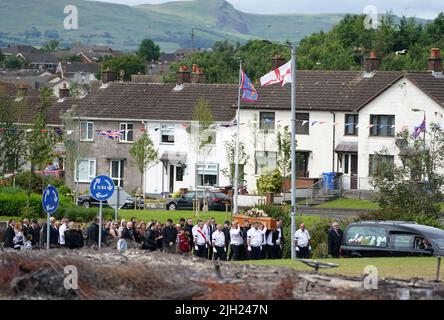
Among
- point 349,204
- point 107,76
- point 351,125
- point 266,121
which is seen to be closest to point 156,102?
point 107,76

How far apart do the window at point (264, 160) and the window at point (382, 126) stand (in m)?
6.16

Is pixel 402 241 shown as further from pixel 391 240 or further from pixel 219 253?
pixel 219 253

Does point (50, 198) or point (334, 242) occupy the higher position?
point (50, 198)

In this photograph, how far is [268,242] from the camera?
3766cm

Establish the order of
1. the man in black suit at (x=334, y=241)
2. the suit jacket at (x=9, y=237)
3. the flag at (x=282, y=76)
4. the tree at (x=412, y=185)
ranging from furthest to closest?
the tree at (x=412, y=185)
the flag at (x=282, y=76)
the man in black suit at (x=334, y=241)
the suit jacket at (x=9, y=237)

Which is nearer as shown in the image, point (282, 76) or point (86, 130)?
point (282, 76)

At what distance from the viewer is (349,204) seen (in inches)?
2544

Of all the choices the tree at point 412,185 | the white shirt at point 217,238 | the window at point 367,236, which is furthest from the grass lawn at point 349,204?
the window at point 367,236

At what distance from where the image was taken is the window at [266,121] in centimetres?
7256

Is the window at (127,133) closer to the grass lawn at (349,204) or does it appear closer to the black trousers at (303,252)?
the grass lawn at (349,204)

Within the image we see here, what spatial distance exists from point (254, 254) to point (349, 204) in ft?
92.9
